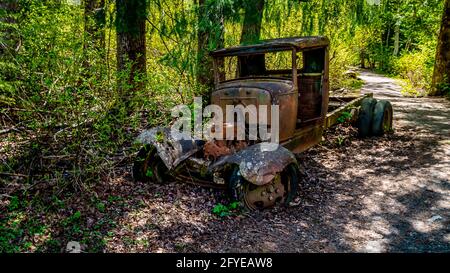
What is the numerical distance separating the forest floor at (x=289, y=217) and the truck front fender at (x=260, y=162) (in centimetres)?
50

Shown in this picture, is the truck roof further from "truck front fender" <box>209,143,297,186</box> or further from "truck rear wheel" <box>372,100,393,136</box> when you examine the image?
"truck rear wheel" <box>372,100,393,136</box>

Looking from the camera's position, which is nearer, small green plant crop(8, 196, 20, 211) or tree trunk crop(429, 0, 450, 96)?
small green plant crop(8, 196, 20, 211)

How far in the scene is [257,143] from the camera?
192 inches

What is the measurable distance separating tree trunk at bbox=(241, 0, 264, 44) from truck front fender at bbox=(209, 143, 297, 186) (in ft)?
7.15

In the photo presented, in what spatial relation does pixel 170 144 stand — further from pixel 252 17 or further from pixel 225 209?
pixel 252 17

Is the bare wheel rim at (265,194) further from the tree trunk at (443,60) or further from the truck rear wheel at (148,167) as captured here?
the tree trunk at (443,60)

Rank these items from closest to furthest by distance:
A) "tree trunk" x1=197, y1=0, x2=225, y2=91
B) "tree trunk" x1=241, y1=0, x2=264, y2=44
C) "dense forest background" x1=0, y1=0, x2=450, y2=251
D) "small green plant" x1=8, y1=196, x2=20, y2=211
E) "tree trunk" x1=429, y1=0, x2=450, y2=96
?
"small green plant" x1=8, y1=196, x2=20, y2=211 → "dense forest background" x1=0, y1=0, x2=450, y2=251 → "tree trunk" x1=197, y1=0, x2=225, y2=91 → "tree trunk" x1=241, y1=0, x2=264, y2=44 → "tree trunk" x1=429, y1=0, x2=450, y2=96

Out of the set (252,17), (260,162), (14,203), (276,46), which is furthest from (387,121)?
(14,203)

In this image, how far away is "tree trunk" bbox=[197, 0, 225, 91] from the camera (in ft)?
16.8

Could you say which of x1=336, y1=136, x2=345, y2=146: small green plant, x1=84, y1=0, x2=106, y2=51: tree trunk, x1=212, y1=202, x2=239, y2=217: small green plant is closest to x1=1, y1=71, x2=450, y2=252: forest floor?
x1=212, y1=202, x2=239, y2=217: small green plant

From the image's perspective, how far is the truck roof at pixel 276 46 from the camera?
5105 millimetres

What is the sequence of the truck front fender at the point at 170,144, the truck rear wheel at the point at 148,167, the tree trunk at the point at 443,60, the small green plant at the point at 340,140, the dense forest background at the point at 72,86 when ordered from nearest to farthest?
the dense forest background at the point at 72,86, the truck front fender at the point at 170,144, the truck rear wheel at the point at 148,167, the small green plant at the point at 340,140, the tree trunk at the point at 443,60

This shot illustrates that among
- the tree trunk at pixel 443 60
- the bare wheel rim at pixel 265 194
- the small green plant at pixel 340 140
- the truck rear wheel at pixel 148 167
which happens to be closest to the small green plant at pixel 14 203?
the truck rear wheel at pixel 148 167

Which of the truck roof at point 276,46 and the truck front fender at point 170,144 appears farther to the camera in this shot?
the truck roof at point 276,46
